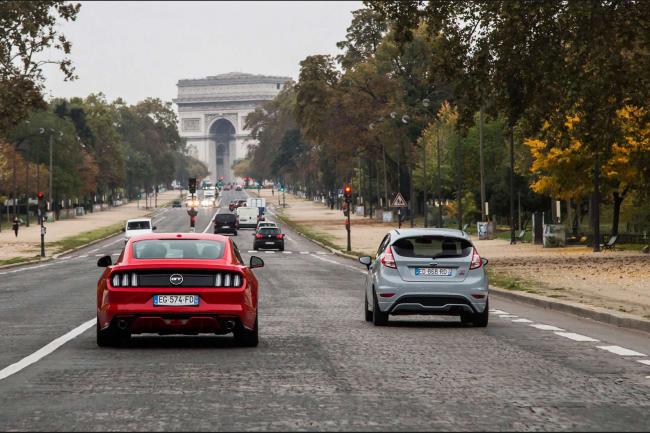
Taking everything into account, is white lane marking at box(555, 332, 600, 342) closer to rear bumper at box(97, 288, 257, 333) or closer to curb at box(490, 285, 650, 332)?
curb at box(490, 285, 650, 332)

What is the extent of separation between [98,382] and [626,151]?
4340cm

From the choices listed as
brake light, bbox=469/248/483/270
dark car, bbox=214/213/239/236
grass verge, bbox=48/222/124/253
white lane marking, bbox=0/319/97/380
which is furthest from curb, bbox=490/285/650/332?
dark car, bbox=214/213/239/236

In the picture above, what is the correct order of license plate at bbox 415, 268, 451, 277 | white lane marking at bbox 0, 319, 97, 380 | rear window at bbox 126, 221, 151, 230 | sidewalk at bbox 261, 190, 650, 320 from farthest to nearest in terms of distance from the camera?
rear window at bbox 126, 221, 151, 230, sidewalk at bbox 261, 190, 650, 320, license plate at bbox 415, 268, 451, 277, white lane marking at bbox 0, 319, 97, 380

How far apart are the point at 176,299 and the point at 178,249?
3.82ft

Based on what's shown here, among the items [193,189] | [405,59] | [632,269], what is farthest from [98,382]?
[405,59]

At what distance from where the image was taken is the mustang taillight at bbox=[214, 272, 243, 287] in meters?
16.6

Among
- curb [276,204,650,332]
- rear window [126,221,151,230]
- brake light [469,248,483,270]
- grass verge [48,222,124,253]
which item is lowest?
grass verge [48,222,124,253]

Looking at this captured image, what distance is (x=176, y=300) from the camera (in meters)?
16.5

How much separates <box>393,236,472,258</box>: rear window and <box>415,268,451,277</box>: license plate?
0.20 m

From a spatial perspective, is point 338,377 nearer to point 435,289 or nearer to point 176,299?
point 176,299

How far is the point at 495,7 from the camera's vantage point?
41094 mm

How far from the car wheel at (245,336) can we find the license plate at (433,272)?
456 cm

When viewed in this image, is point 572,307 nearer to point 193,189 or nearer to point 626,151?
point 626,151

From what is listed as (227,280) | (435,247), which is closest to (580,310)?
(435,247)
